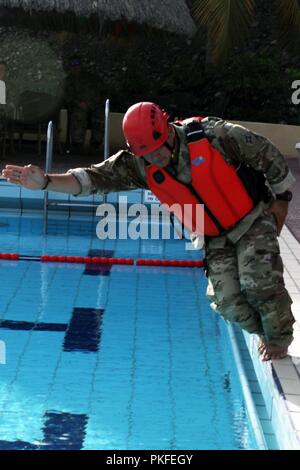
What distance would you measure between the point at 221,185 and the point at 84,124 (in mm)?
11231

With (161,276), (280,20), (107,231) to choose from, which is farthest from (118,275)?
(280,20)

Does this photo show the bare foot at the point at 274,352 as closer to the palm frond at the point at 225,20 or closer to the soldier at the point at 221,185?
the soldier at the point at 221,185

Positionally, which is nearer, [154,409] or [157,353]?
[154,409]

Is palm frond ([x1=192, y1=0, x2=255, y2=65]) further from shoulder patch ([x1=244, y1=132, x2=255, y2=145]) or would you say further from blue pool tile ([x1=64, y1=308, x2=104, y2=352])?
shoulder patch ([x1=244, y1=132, x2=255, y2=145])

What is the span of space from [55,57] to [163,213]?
21.9 ft

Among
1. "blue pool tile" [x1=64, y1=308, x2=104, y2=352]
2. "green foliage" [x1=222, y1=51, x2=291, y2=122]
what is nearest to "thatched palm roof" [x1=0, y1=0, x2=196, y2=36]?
"green foliage" [x1=222, y1=51, x2=291, y2=122]

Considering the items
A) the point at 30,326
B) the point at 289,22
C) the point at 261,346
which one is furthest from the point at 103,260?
the point at 289,22

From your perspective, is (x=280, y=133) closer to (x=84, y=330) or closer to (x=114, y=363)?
(x=84, y=330)

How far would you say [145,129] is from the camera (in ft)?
12.8

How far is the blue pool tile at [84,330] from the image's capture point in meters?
6.07

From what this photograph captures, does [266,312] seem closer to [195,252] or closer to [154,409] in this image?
[154,409]

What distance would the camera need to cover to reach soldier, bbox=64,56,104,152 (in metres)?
15.0

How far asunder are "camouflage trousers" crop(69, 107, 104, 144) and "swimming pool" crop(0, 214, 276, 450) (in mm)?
6819

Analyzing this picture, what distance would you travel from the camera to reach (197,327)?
6637 mm
